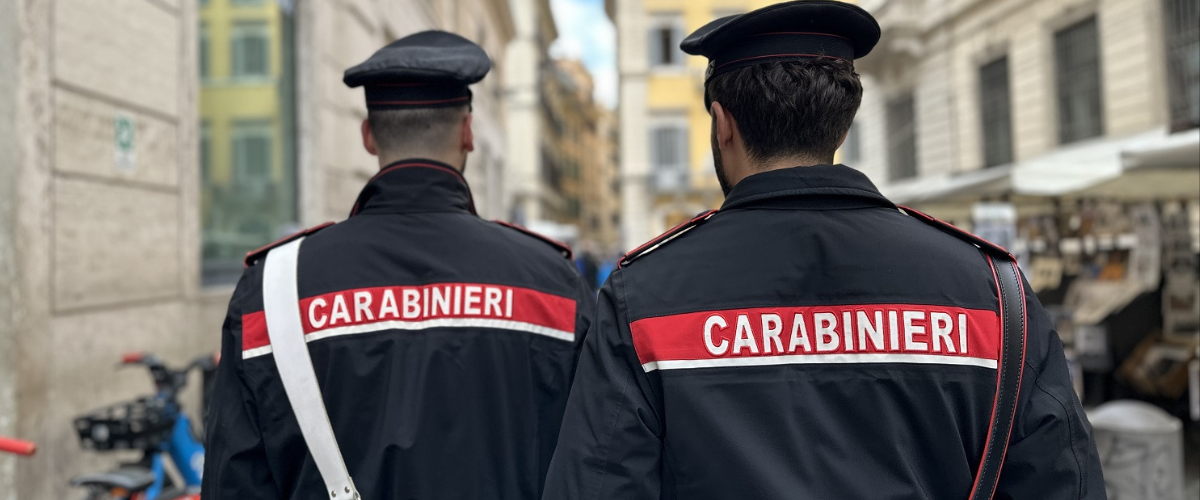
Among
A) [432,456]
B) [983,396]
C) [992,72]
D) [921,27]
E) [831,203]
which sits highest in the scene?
[921,27]

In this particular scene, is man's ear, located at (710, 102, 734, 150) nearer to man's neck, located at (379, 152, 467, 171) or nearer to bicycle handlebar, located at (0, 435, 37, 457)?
man's neck, located at (379, 152, 467, 171)

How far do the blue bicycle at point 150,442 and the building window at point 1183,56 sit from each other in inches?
409

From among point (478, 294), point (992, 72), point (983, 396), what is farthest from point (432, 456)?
point (992, 72)

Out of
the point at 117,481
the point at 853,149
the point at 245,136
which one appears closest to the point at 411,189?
the point at 117,481

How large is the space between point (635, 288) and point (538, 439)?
72 cm

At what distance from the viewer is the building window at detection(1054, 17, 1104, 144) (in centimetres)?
1216

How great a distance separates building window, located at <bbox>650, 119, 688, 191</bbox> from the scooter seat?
30.0 m

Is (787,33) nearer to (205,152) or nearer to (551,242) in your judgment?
(551,242)

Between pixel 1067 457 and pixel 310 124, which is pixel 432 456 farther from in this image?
pixel 310 124

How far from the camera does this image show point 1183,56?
10297 millimetres

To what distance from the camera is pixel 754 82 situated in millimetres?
1466

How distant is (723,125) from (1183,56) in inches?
433

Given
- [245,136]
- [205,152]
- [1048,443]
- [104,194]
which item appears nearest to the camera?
[1048,443]

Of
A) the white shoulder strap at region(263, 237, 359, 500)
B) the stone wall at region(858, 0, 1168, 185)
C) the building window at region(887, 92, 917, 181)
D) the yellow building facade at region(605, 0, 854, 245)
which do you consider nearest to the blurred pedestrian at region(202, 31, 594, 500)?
the white shoulder strap at region(263, 237, 359, 500)
